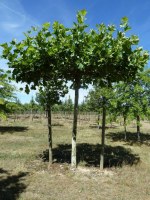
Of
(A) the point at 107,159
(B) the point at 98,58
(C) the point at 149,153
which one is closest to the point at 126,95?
(C) the point at 149,153

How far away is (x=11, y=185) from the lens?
11.5 meters

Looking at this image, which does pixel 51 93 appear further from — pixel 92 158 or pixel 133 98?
pixel 133 98

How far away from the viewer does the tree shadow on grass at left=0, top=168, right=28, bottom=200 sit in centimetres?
1020

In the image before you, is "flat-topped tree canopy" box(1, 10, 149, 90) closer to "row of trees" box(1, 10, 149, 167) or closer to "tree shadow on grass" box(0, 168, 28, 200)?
"row of trees" box(1, 10, 149, 167)

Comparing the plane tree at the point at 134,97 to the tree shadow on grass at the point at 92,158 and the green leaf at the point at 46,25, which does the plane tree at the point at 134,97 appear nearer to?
the tree shadow on grass at the point at 92,158

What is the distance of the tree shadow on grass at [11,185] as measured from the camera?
10203 mm

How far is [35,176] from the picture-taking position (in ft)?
41.9

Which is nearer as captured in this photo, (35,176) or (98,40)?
(98,40)

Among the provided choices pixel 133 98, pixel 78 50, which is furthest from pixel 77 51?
pixel 133 98

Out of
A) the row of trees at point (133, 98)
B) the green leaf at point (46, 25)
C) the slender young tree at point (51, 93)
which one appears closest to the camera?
the green leaf at point (46, 25)

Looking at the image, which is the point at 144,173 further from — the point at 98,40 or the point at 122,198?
the point at 98,40

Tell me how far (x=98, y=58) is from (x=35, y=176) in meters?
6.33

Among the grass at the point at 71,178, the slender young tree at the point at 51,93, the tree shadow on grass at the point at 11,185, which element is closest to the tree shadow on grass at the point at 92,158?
the grass at the point at 71,178

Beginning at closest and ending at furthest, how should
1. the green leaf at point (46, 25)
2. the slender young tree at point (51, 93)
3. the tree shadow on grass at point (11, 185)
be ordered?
the tree shadow on grass at point (11, 185)
the green leaf at point (46, 25)
the slender young tree at point (51, 93)
